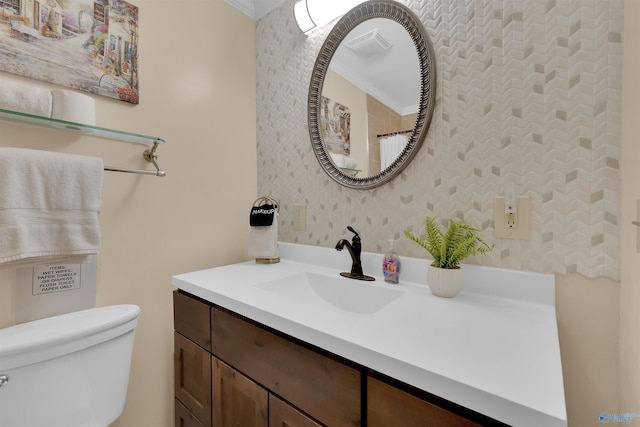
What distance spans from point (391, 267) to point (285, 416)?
1.80ft

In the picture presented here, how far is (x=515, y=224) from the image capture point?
33.0 inches

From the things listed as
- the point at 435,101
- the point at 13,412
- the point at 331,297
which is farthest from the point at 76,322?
the point at 435,101

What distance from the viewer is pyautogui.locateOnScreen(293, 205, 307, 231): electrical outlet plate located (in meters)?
1.38

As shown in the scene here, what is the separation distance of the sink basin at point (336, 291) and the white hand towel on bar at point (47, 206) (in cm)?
60

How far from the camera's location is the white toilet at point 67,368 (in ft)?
2.54

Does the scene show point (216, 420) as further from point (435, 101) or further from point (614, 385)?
point (435, 101)

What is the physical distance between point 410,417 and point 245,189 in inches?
50.7

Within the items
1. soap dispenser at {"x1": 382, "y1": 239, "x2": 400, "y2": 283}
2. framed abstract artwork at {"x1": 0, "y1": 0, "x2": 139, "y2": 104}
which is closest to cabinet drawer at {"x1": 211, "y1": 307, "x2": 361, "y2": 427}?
soap dispenser at {"x1": 382, "y1": 239, "x2": 400, "y2": 283}

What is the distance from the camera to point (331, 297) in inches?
42.2

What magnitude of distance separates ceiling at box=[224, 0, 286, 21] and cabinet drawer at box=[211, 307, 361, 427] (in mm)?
1480

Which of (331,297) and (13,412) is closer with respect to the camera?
(13,412)

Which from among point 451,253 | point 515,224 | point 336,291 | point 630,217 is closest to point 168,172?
point 336,291

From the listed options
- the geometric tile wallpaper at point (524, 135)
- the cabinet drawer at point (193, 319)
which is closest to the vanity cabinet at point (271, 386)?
the cabinet drawer at point (193, 319)

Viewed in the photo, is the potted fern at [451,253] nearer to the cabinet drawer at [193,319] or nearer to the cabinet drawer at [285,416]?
the cabinet drawer at [285,416]
